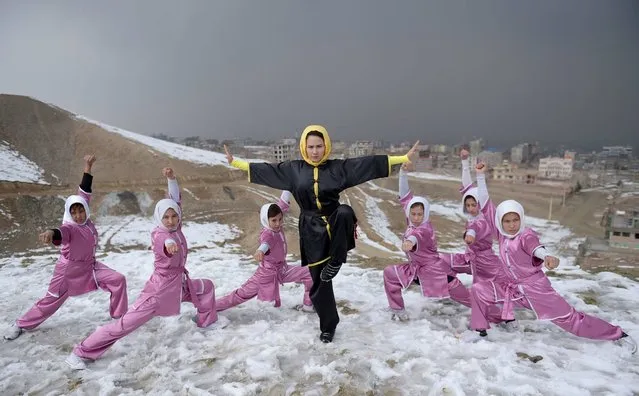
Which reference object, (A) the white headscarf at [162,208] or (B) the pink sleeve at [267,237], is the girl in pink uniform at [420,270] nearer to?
(B) the pink sleeve at [267,237]

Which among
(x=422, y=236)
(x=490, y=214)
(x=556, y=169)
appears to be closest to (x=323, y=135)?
(x=422, y=236)

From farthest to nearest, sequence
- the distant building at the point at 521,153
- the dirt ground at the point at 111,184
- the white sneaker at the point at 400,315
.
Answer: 1. the distant building at the point at 521,153
2. the dirt ground at the point at 111,184
3. the white sneaker at the point at 400,315

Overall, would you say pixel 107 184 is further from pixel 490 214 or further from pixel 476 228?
pixel 490 214

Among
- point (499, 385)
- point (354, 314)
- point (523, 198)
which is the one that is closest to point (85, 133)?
point (354, 314)

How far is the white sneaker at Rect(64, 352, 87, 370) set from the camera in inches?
137

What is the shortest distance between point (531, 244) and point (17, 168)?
27670 mm

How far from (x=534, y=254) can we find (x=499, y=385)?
1.41m

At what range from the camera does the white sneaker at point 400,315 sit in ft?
14.8

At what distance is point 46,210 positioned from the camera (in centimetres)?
1717

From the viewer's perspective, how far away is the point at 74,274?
438cm

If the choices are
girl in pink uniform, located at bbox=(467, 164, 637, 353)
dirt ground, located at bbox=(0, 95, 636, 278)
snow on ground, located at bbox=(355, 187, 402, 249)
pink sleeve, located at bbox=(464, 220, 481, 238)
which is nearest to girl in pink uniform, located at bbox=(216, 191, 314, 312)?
girl in pink uniform, located at bbox=(467, 164, 637, 353)

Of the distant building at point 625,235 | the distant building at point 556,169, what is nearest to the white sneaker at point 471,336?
the distant building at point 625,235

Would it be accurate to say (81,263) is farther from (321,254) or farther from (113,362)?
(321,254)

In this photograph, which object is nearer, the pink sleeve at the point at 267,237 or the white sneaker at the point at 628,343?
the white sneaker at the point at 628,343
